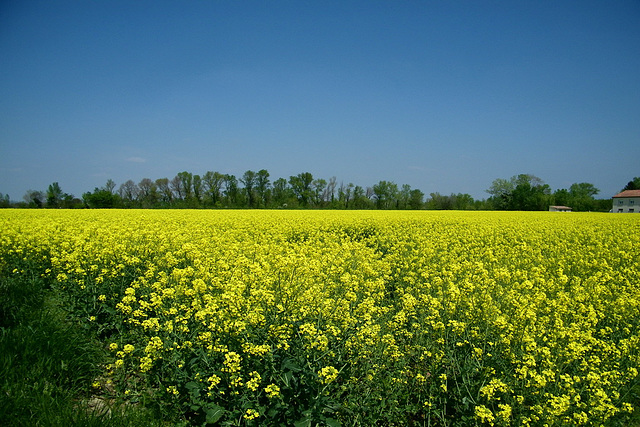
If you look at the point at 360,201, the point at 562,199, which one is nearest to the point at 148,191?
the point at 360,201

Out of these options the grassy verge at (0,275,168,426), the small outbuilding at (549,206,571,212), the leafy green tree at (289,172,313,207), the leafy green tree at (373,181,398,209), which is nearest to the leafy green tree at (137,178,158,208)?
the leafy green tree at (289,172,313,207)

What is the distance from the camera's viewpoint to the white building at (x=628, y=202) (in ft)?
217

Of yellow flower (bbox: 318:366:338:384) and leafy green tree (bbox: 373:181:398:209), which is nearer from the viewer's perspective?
yellow flower (bbox: 318:366:338:384)

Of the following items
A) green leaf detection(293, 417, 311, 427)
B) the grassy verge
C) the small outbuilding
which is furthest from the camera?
the small outbuilding

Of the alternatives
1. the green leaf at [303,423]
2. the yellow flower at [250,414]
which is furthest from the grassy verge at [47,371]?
the green leaf at [303,423]

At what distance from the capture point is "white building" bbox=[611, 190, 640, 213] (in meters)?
66.0

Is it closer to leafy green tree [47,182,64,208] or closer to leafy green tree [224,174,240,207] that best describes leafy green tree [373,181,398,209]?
leafy green tree [224,174,240,207]

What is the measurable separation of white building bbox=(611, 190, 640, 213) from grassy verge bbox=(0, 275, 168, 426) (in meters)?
90.6

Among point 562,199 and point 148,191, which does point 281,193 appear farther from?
point 562,199

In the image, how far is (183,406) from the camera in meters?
3.60

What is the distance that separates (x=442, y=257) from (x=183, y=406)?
6799mm

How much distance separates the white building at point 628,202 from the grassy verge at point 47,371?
297 feet

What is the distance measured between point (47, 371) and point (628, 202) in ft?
303

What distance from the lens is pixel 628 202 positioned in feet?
221
